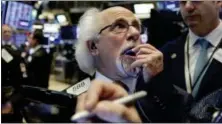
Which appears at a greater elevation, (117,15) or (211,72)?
(117,15)

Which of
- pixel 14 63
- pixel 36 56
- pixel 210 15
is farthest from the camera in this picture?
pixel 36 56

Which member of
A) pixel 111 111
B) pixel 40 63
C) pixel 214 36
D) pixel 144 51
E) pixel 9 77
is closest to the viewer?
pixel 111 111

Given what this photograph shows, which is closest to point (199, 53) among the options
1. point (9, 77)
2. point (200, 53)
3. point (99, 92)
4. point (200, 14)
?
point (200, 53)

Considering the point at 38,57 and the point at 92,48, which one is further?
the point at 38,57

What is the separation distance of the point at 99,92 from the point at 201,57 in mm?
570

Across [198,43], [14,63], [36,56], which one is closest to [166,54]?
[198,43]

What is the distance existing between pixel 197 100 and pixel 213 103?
0.14 ft

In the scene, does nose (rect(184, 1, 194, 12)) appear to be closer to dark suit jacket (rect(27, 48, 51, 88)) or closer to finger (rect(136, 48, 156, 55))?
finger (rect(136, 48, 156, 55))

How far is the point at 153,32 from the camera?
3.25 feet

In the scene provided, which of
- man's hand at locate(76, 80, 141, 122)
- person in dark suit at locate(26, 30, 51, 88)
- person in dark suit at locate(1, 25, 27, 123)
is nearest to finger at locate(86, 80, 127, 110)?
man's hand at locate(76, 80, 141, 122)

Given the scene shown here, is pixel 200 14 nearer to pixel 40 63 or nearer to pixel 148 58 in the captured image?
pixel 148 58

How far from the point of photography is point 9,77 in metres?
1.99

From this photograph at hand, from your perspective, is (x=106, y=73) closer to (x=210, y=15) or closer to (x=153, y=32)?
(x=153, y=32)

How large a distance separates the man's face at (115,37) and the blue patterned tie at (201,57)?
178mm
